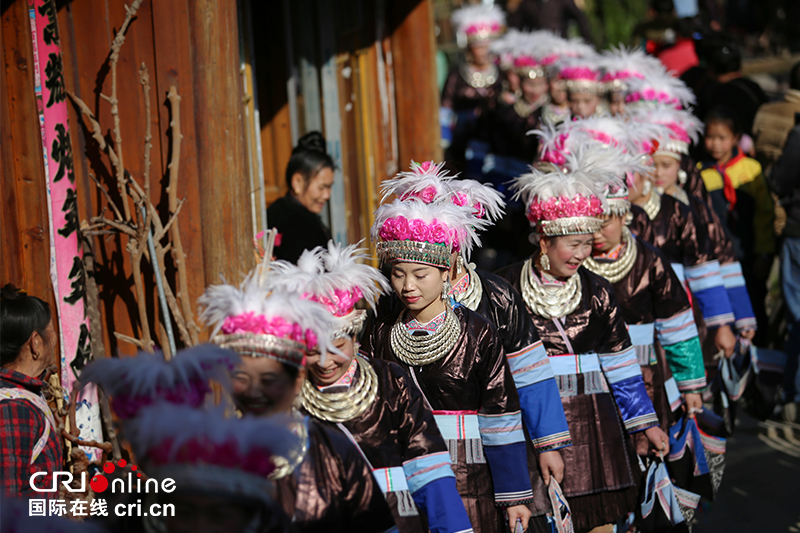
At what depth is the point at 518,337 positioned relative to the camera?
3346 mm

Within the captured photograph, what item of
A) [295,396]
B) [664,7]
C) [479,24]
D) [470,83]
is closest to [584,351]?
[295,396]

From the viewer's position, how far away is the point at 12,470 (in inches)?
108

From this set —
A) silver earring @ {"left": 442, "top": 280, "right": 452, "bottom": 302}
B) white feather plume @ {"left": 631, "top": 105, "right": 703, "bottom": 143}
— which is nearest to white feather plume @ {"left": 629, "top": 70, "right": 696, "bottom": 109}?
white feather plume @ {"left": 631, "top": 105, "right": 703, "bottom": 143}

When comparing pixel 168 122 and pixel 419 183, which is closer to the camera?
pixel 419 183

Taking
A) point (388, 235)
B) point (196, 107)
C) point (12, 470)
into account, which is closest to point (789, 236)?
point (388, 235)

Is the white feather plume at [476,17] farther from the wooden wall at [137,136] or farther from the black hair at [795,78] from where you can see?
the wooden wall at [137,136]

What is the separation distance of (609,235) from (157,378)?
9.23ft

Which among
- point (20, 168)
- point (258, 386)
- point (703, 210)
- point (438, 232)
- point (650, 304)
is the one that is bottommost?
point (258, 386)

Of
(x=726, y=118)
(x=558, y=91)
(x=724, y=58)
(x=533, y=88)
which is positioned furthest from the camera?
(x=533, y=88)

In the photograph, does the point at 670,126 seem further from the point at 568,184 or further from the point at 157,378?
the point at 157,378

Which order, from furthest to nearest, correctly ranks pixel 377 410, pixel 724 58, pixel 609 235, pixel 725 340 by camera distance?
pixel 724 58 → pixel 725 340 → pixel 609 235 → pixel 377 410

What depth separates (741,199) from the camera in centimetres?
645

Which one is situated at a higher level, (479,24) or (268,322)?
(479,24)

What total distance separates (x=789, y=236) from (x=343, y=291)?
15.6ft
